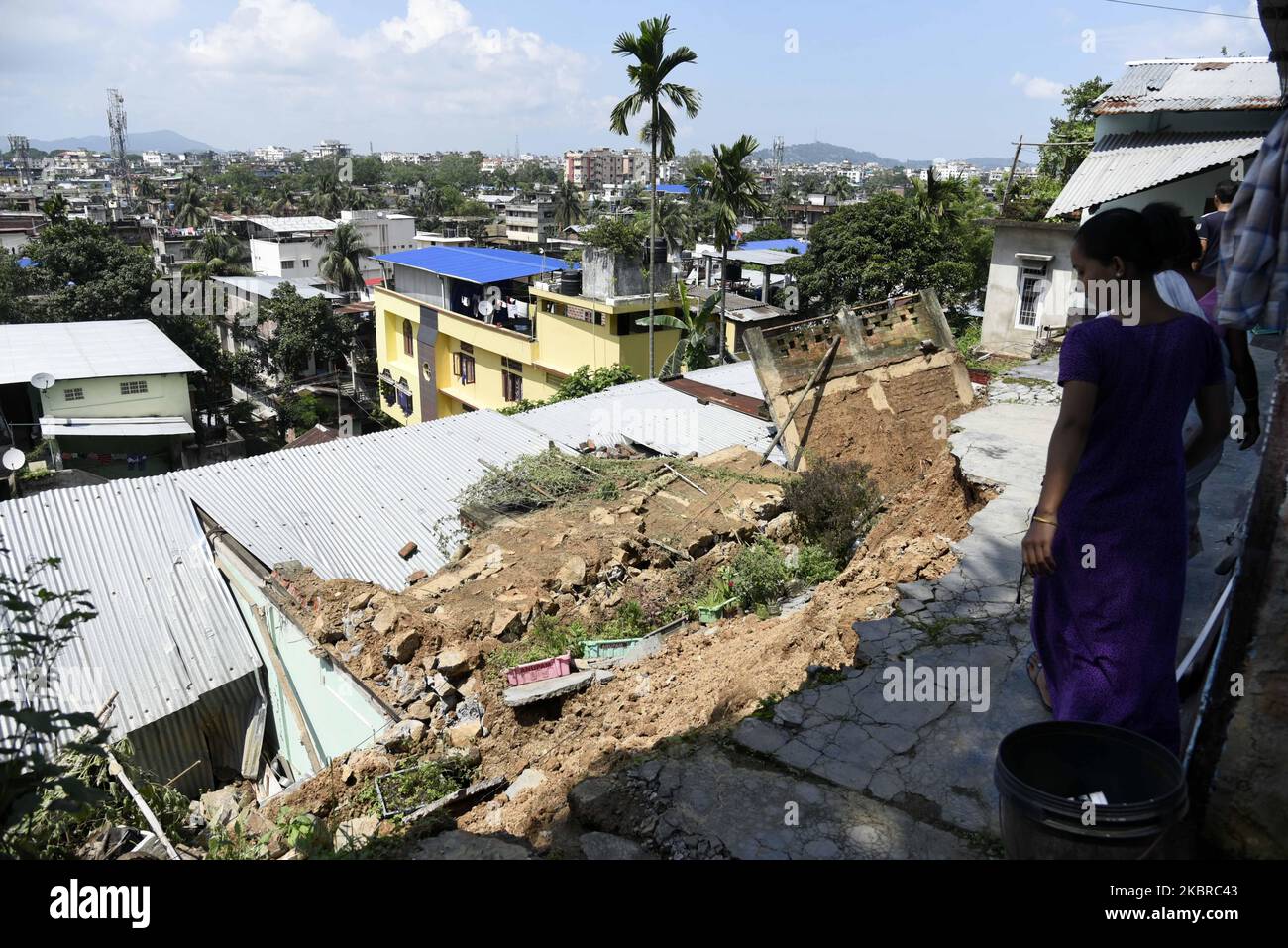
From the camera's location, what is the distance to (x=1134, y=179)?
46.1 ft

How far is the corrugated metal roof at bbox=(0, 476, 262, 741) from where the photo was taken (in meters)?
7.80

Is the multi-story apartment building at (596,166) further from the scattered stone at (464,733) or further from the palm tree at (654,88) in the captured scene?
the scattered stone at (464,733)

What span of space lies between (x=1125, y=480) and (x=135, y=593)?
30.3 feet

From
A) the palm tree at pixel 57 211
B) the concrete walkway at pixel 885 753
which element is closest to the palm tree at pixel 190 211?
the palm tree at pixel 57 211

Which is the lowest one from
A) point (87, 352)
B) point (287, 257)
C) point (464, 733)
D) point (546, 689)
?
point (464, 733)

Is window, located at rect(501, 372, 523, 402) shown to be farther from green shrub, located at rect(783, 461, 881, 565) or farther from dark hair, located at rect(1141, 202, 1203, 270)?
dark hair, located at rect(1141, 202, 1203, 270)

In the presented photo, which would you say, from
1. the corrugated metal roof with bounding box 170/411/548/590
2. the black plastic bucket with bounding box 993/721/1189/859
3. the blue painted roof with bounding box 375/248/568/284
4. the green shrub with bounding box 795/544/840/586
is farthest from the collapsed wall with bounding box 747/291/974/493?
the blue painted roof with bounding box 375/248/568/284

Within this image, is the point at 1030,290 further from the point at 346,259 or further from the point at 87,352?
the point at 346,259

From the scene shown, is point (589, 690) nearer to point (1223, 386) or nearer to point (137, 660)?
point (1223, 386)

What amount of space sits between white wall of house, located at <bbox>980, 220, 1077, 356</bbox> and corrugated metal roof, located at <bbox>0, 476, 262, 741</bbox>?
14865 mm

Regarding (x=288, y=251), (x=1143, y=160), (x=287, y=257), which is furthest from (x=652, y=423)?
(x=288, y=251)

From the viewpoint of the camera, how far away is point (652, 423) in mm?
13188

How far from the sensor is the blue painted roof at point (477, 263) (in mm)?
27656
